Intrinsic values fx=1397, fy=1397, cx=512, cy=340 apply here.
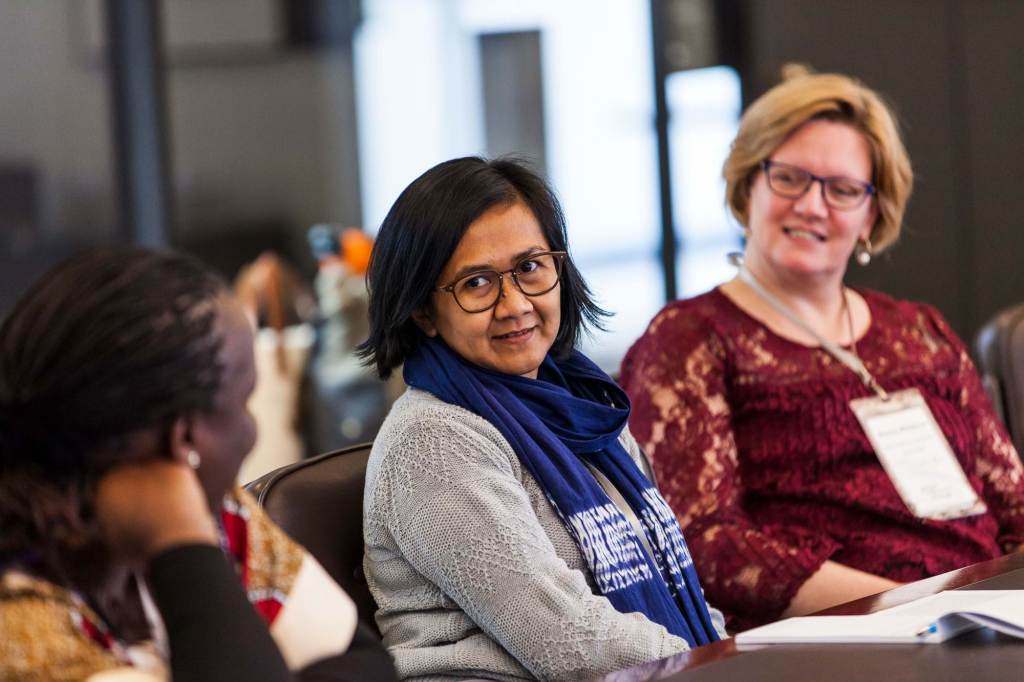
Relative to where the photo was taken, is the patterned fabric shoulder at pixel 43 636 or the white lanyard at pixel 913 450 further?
the white lanyard at pixel 913 450

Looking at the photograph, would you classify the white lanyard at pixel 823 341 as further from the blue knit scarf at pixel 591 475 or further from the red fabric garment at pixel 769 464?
the blue knit scarf at pixel 591 475

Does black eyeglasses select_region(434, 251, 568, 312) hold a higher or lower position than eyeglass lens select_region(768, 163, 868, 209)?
lower

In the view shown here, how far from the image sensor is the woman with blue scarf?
5.40 feet

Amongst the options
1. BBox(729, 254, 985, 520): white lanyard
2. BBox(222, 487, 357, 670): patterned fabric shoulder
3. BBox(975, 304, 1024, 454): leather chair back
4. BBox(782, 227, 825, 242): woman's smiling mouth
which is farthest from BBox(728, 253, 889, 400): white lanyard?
BBox(222, 487, 357, 670): patterned fabric shoulder

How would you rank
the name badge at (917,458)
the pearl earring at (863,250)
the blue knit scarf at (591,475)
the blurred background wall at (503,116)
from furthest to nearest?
the blurred background wall at (503,116), the pearl earring at (863,250), the name badge at (917,458), the blue knit scarf at (591,475)

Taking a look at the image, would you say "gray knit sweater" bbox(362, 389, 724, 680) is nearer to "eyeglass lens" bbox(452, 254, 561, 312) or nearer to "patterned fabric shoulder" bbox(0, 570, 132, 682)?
"eyeglass lens" bbox(452, 254, 561, 312)

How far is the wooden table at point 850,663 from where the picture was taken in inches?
50.7

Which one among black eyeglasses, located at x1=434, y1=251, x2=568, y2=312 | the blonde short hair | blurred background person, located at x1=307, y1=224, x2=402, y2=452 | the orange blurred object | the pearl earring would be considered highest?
the blonde short hair

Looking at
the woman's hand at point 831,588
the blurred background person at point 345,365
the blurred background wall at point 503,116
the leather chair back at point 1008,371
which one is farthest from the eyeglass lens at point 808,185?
the blurred background person at point 345,365

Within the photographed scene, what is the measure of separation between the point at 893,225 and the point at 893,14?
3.12m

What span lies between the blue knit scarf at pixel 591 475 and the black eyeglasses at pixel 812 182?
2.58 ft

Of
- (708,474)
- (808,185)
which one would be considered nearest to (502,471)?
(708,474)

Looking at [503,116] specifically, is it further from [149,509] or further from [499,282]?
[149,509]

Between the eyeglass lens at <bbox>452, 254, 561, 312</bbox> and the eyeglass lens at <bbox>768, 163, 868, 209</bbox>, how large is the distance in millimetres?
825
